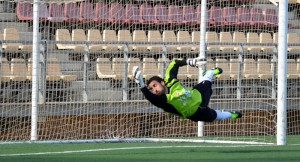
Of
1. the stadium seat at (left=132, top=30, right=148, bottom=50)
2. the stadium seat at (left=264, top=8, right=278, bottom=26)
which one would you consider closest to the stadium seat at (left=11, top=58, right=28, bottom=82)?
the stadium seat at (left=132, top=30, right=148, bottom=50)

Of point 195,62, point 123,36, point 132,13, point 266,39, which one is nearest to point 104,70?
point 123,36

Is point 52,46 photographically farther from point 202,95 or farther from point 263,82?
point 202,95

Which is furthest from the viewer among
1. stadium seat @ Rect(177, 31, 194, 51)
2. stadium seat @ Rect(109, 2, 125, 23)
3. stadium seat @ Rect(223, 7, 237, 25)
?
stadium seat @ Rect(177, 31, 194, 51)

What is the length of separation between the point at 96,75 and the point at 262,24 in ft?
11.2

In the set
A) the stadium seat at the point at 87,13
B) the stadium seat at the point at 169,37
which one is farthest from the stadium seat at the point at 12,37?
the stadium seat at the point at 169,37

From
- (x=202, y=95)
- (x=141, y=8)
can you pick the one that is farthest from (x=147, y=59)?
(x=202, y=95)

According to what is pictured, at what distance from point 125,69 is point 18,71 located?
2027mm

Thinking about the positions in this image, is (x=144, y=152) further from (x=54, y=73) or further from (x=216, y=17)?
(x=216, y=17)

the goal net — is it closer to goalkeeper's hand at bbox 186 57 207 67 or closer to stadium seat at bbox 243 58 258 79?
stadium seat at bbox 243 58 258 79

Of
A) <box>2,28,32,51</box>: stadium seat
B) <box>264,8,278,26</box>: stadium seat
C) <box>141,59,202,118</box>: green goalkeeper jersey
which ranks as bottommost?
<box>141,59,202,118</box>: green goalkeeper jersey

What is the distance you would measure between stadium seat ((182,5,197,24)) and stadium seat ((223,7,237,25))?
0.64 metres

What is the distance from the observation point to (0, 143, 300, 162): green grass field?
9.41 meters

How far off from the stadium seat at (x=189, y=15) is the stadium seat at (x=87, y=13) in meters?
1.84

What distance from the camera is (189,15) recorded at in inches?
617
